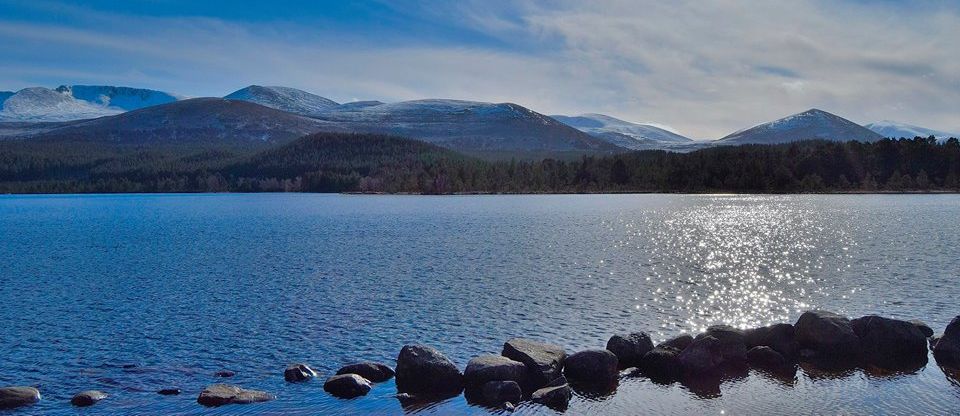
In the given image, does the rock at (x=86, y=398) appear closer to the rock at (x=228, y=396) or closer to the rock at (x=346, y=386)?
the rock at (x=228, y=396)

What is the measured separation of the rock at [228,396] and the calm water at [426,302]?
1.67 feet

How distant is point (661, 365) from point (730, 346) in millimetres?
3484

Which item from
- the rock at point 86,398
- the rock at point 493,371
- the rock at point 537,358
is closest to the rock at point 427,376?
the rock at point 493,371

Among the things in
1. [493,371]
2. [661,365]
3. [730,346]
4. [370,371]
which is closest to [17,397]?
[370,371]

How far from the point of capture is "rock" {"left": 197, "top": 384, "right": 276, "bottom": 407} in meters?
25.4

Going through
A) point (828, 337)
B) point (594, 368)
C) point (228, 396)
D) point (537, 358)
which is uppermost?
point (828, 337)

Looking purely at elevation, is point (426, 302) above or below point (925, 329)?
below

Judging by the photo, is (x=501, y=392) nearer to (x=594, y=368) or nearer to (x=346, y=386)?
(x=594, y=368)

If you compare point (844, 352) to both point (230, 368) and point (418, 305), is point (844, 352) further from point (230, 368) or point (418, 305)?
point (230, 368)

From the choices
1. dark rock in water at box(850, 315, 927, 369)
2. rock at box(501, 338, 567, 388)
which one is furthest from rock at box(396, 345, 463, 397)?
dark rock in water at box(850, 315, 927, 369)

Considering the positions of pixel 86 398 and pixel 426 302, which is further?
pixel 426 302

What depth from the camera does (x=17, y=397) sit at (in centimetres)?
2569

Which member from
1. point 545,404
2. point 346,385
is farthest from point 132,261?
point 545,404

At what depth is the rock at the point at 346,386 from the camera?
2644cm
